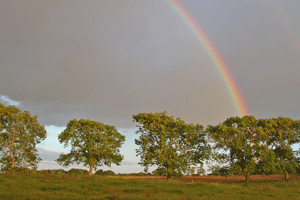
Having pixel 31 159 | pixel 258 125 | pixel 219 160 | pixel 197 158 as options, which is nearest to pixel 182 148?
pixel 197 158

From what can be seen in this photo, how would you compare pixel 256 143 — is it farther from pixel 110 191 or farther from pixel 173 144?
pixel 110 191

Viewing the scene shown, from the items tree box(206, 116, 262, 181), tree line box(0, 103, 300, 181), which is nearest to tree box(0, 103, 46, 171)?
tree line box(0, 103, 300, 181)

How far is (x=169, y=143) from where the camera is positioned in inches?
2115

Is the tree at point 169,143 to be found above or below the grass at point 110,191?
above

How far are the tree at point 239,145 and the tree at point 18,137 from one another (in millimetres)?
38841

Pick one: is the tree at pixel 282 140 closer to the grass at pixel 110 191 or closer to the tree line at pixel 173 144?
the tree line at pixel 173 144

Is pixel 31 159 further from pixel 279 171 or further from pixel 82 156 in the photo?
pixel 279 171

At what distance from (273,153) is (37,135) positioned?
52.4 metres

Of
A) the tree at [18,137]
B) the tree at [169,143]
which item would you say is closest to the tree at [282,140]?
the tree at [169,143]

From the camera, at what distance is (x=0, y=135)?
180 feet

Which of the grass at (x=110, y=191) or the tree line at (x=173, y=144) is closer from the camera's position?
the grass at (x=110, y=191)

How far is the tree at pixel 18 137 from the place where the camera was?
2106 inches

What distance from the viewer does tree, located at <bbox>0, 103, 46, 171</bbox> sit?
53.5 m

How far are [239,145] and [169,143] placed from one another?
14.9 metres
